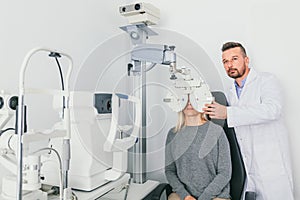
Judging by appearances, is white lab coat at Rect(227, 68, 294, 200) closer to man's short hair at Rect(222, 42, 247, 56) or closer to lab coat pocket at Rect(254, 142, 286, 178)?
lab coat pocket at Rect(254, 142, 286, 178)

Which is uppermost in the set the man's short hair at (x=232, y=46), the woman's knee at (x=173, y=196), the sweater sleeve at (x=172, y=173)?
the man's short hair at (x=232, y=46)

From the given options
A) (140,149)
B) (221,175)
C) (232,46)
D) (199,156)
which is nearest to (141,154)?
(140,149)

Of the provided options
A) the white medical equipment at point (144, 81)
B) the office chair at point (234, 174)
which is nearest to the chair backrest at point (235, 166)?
the office chair at point (234, 174)

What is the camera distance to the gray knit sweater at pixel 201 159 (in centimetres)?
151

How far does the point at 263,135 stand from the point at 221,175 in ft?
1.31

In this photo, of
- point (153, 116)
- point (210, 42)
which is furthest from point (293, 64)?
point (153, 116)

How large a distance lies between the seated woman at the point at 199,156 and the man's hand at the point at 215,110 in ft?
0.13

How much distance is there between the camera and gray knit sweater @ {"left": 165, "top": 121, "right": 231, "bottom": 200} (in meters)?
1.51

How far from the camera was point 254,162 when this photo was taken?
1670 millimetres

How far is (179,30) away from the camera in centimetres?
212

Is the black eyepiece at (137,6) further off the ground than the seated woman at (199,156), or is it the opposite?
the black eyepiece at (137,6)

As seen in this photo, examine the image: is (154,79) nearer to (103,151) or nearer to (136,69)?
(136,69)

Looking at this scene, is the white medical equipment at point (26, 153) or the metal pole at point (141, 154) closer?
the white medical equipment at point (26, 153)

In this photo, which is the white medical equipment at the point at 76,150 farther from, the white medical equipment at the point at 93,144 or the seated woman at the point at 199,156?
the seated woman at the point at 199,156
